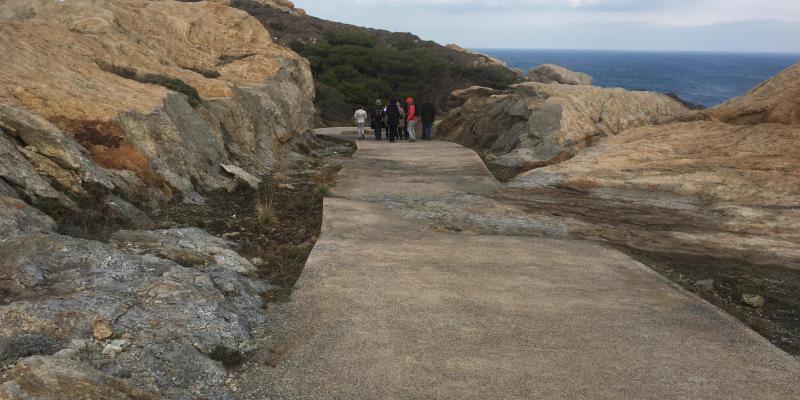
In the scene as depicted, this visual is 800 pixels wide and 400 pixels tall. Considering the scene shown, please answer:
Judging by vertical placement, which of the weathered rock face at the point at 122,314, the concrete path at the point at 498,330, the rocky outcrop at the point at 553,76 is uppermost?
the weathered rock face at the point at 122,314

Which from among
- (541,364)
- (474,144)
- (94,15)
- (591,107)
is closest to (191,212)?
(541,364)

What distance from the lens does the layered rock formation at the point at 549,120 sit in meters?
18.2

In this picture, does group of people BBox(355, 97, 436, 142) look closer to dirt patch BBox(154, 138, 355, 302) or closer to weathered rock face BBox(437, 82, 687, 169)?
weathered rock face BBox(437, 82, 687, 169)

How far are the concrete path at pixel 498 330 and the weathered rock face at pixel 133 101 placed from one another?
342 centimetres

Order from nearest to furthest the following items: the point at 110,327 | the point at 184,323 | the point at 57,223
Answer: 1. the point at 110,327
2. the point at 184,323
3. the point at 57,223

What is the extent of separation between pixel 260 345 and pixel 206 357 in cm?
57

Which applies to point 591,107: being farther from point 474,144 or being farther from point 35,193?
point 35,193

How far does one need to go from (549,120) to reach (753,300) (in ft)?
41.3

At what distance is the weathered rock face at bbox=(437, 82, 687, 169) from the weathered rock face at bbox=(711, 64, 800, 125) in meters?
2.17

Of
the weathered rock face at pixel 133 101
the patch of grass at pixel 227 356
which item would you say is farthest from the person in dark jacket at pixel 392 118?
the patch of grass at pixel 227 356

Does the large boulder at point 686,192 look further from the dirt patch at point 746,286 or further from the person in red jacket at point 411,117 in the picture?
the person in red jacket at point 411,117

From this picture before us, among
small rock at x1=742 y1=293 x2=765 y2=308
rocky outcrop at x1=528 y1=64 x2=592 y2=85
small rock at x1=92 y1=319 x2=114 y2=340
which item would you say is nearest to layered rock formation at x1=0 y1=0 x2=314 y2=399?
small rock at x1=92 y1=319 x2=114 y2=340

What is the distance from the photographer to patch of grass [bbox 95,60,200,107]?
42.1ft

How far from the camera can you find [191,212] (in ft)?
31.5
